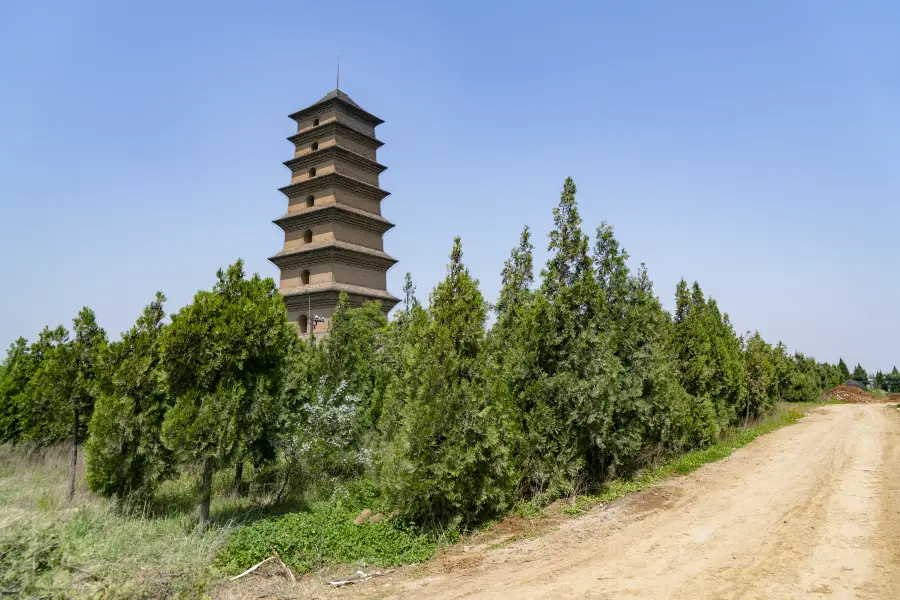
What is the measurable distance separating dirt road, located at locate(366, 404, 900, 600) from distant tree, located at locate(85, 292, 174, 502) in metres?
6.17

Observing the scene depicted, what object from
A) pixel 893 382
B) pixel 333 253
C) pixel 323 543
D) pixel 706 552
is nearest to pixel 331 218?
pixel 333 253

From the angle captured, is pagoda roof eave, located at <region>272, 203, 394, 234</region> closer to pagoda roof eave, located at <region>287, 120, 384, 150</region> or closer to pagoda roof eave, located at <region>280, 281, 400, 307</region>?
pagoda roof eave, located at <region>280, 281, 400, 307</region>

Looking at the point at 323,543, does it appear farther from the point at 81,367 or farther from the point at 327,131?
the point at 327,131

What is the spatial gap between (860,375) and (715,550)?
3722 inches

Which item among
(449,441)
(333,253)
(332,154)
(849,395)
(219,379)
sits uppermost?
(332,154)

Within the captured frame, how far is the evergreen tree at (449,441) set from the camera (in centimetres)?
795

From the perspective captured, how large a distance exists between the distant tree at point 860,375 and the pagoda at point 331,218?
281 ft

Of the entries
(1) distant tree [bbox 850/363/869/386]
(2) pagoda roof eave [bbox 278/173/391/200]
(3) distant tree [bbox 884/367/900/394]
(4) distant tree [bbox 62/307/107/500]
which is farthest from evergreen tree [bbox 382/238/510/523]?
(1) distant tree [bbox 850/363/869/386]

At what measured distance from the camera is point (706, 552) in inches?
280

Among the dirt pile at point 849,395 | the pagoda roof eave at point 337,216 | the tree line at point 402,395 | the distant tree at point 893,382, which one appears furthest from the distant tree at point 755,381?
the distant tree at point 893,382

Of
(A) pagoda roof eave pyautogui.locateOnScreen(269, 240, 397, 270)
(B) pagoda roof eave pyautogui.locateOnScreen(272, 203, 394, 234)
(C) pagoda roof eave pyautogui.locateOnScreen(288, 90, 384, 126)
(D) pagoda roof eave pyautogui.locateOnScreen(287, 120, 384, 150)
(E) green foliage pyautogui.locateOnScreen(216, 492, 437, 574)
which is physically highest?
(C) pagoda roof eave pyautogui.locateOnScreen(288, 90, 384, 126)

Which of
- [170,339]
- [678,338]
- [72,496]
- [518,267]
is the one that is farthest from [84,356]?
[678,338]

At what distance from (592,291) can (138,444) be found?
10208 mm

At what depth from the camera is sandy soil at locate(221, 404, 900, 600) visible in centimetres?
591
